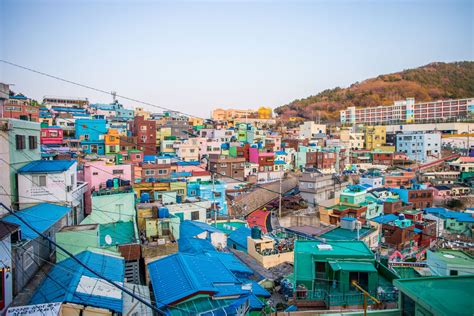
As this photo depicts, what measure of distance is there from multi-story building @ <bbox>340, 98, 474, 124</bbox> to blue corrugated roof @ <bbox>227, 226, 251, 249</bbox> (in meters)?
55.6

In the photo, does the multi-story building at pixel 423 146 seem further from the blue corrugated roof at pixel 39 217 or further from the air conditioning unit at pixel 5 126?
the air conditioning unit at pixel 5 126

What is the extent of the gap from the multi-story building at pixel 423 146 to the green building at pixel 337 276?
1651 inches

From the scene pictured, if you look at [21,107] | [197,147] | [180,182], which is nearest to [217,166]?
[197,147]

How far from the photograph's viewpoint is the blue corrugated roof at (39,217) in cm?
862

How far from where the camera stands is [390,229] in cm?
2170

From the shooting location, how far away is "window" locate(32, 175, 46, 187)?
38.1ft

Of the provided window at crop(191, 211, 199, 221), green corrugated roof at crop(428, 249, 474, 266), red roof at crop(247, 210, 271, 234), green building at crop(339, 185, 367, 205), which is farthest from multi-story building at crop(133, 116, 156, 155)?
green corrugated roof at crop(428, 249, 474, 266)

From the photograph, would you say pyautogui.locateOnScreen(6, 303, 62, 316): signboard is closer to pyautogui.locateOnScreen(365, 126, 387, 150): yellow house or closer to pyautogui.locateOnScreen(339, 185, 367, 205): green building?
pyautogui.locateOnScreen(339, 185, 367, 205): green building

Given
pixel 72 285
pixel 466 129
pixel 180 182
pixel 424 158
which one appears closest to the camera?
pixel 72 285

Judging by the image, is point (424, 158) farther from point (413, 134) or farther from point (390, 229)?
point (390, 229)

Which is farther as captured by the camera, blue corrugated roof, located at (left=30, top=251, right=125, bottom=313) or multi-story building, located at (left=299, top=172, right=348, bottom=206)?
multi-story building, located at (left=299, top=172, right=348, bottom=206)

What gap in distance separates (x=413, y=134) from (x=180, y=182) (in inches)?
1436

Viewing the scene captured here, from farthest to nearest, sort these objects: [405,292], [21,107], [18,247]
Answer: [21,107] < [18,247] < [405,292]

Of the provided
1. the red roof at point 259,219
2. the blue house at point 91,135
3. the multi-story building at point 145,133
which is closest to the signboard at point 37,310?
the red roof at point 259,219
